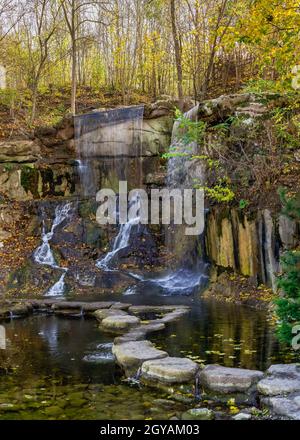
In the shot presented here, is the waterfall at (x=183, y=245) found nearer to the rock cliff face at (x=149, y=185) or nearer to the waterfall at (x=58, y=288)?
the rock cliff face at (x=149, y=185)

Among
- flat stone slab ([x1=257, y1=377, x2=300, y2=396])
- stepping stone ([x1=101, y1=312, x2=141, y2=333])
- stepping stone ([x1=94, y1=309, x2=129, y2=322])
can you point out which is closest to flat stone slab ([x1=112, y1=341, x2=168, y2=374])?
flat stone slab ([x1=257, y1=377, x2=300, y2=396])

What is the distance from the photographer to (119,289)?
11586mm

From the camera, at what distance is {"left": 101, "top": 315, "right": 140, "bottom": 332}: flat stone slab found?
7.27 metres

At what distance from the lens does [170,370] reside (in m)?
4.71

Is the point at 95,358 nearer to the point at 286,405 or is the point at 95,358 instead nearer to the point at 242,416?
the point at 242,416

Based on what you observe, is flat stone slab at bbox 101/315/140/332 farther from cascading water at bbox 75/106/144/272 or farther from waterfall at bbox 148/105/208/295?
cascading water at bbox 75/106/144/272

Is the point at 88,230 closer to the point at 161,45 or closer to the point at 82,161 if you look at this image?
the point at 82,161

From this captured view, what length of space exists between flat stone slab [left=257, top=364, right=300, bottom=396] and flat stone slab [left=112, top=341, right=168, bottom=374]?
4.21 feet

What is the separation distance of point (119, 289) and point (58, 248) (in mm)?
2624

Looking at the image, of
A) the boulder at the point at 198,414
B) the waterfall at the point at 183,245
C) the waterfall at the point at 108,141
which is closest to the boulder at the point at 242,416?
the boulder at the point at 198,414

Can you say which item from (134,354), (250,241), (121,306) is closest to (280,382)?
(134,354)

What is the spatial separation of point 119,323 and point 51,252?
625 cm

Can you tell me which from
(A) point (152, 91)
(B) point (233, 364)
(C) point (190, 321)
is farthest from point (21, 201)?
(A) point (152, 91)

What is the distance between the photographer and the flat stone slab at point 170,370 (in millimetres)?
4652
